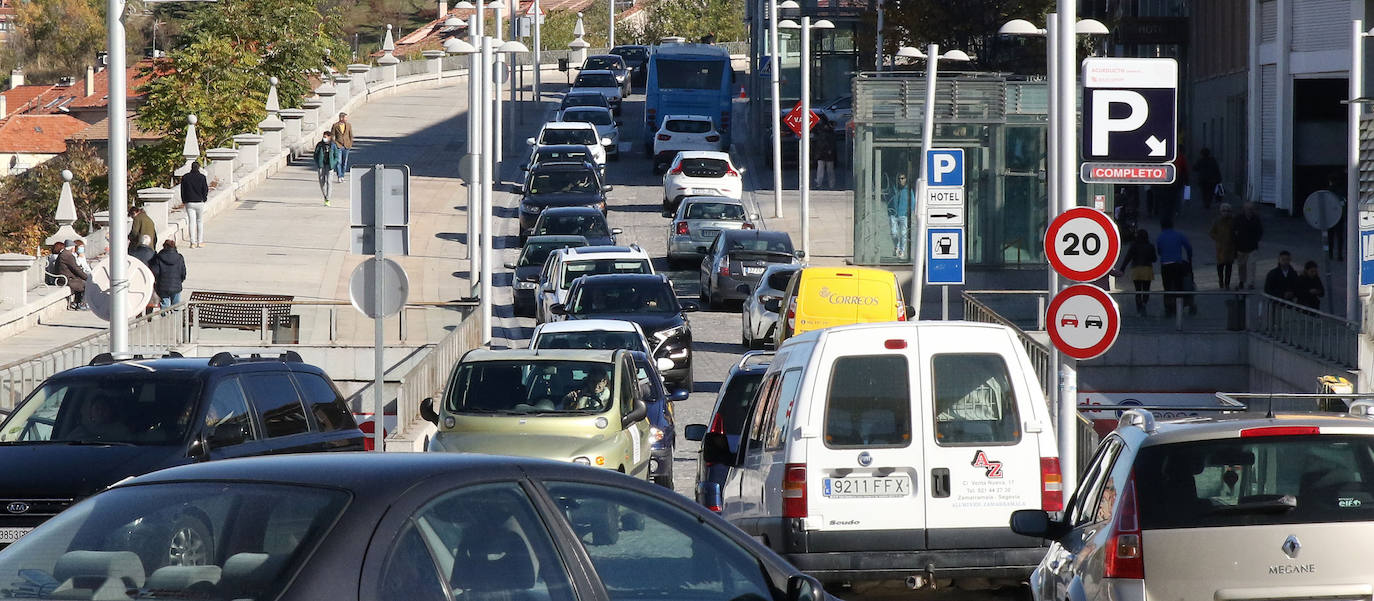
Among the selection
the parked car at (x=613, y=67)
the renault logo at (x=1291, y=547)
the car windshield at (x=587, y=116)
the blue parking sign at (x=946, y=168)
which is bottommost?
the renault logo at (x=1291, y=547)

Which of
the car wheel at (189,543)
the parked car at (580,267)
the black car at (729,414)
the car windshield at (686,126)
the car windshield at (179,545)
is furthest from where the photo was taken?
the car windshield at (686,126)

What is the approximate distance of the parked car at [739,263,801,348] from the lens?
92.6 ft

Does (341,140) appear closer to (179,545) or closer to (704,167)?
(704,167)

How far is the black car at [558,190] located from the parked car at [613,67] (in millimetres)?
40398

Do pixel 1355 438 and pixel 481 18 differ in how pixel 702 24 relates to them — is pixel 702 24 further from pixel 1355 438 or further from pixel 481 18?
pixel 1355 438

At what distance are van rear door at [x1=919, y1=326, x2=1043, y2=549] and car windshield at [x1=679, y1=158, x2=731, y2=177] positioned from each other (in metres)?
34.9

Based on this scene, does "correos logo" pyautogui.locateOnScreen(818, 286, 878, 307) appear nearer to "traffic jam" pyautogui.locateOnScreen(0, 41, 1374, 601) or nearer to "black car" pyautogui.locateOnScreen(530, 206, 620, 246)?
"traffic jam" pyautogui.locateOnScreen(0, 41, 1374, 601)

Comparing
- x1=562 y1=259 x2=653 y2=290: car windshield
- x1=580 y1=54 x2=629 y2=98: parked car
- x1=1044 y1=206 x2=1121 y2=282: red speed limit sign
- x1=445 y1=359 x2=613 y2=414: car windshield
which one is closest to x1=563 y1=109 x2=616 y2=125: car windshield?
x1=580 y1=54 x2=629 y2=98: parked car

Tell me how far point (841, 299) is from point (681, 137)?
1236 inches

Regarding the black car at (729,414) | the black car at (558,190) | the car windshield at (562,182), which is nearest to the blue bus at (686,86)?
the black car at (558,190)

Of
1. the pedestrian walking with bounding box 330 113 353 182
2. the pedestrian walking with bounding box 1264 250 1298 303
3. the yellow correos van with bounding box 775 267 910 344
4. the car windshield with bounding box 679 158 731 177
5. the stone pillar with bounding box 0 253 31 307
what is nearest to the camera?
the yellow correos van with bounding box 775 267 910 344

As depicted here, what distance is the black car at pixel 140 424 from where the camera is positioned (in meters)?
11.0

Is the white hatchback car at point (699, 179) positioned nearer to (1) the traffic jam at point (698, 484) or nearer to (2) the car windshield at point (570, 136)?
(2) the car windshield at point (570, 136)

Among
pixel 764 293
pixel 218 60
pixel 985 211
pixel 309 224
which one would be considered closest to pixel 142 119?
pixel 218 60
